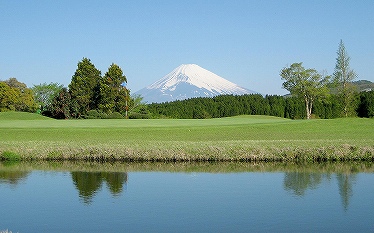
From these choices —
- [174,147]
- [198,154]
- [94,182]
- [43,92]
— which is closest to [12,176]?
[94,182]

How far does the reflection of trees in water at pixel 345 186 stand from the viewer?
48.7 feet

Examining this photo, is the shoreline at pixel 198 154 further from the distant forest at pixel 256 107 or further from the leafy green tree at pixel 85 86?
the distant forest at pixel 256 107

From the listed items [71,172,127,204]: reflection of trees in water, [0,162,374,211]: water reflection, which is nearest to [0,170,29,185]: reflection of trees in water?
[0,162,374,211]: water reflection

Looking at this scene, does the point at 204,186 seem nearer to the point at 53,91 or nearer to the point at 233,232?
the point at 233,232

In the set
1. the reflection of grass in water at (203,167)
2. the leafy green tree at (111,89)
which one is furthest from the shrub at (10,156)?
the leafy green tree at (111,89)

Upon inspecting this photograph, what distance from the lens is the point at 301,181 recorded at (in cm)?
1784

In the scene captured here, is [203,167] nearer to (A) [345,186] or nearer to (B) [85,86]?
(A) [345,186]

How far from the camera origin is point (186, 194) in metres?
15.9

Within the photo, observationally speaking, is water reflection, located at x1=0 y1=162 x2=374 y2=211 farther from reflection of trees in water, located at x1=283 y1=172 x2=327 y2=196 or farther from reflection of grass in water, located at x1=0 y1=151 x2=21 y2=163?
reflection of grass in water, located at x1=0 y1=151 x2=21 y2=163

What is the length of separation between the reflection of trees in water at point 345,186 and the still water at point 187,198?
3cm

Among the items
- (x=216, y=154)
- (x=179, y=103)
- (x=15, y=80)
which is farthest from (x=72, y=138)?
(x=15, y=80)

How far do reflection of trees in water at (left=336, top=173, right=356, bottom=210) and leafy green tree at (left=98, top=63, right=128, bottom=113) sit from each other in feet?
150

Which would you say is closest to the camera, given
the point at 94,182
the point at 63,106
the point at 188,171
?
the point at 94,182

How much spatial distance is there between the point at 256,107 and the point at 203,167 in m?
58.5
